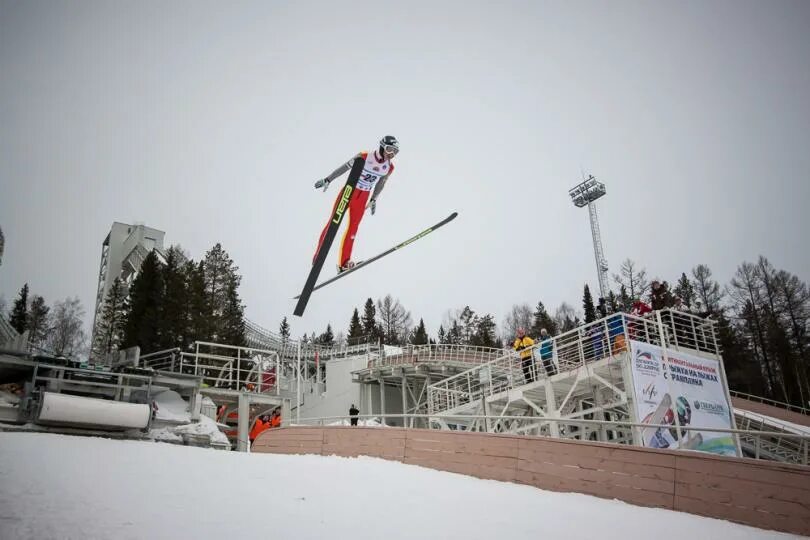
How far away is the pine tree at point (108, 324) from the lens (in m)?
43.9

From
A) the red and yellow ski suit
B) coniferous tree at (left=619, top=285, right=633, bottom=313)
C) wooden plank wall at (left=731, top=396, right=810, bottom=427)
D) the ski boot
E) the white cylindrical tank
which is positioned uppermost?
coniferous tree at (left=619, top=285, right=633, bottom=313)

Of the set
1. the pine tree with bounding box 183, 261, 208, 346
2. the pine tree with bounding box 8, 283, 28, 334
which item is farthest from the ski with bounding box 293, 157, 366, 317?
the pine tree with bounding box 8, 283, 28, 334

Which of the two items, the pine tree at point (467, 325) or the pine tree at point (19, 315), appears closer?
the pine tree at point (19, 315)

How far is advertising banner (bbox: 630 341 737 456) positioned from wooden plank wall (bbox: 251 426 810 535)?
4476 mm

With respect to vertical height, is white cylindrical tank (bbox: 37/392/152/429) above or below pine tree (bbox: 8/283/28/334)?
below

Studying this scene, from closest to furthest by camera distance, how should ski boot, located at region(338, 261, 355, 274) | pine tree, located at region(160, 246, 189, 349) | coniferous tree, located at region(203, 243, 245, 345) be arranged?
ski boot, located at region(338, 261, 355, 274) < pine tree, located at region(160, 246, 189, 349) < coniferous tree, located at region(203, 243, 245, 345)

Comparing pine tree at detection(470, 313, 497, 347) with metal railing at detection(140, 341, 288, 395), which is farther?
pine tree at detection(470, 313, 497, 347)

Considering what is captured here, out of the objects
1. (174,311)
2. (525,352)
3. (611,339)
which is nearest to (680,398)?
(611,339)

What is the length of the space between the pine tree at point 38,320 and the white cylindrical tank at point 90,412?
49.2 m

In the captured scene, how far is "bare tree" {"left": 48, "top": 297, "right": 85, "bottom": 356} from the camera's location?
193 ft

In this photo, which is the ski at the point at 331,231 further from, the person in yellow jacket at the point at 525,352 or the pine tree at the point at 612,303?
the pine tree at the point at 612,303

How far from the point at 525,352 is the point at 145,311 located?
97.8 feet

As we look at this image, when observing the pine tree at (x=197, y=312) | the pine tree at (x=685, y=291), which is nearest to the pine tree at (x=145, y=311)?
the pine tree at (x=197, y=312)

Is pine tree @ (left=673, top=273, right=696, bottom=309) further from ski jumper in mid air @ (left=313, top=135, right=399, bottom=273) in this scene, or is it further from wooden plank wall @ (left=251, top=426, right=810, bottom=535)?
wooden plank wall @ (left=251, top=426, right=810, bottom=535)
